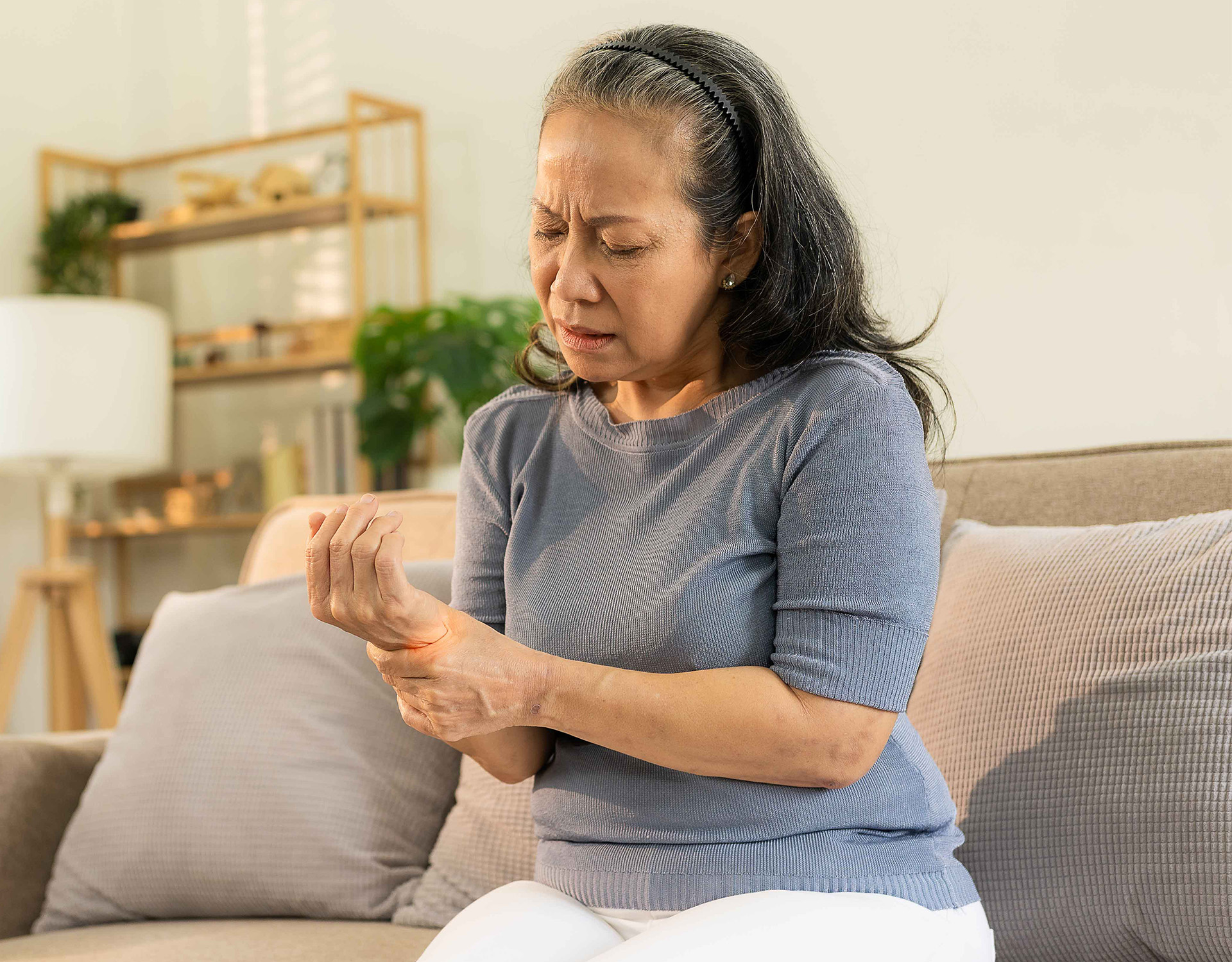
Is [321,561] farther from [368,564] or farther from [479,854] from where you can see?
[479,854]

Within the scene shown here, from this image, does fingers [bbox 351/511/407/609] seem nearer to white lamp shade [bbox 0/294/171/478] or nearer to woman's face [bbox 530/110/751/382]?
woman's face [bbox 530/110/751/382]

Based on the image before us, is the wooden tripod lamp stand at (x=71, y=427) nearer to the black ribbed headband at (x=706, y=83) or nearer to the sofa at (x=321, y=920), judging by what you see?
the sofa at (x=321, y=920)

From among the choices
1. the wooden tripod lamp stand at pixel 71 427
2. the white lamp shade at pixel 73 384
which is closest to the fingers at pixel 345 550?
the wooden tripod lamp stand at pixel 71 427

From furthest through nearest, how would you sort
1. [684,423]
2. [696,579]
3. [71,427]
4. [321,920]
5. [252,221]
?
[252,221] < [71,427] < [321,920] < [684,423] < [696,579]

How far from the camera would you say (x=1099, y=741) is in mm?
1162

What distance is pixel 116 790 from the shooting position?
5.04 ft

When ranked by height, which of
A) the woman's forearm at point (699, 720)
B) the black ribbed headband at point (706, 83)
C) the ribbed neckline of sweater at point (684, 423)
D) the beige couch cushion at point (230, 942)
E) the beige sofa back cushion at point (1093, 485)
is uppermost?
the black ribbed headband at point (706, 83)

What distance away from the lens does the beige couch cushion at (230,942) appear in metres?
1.28

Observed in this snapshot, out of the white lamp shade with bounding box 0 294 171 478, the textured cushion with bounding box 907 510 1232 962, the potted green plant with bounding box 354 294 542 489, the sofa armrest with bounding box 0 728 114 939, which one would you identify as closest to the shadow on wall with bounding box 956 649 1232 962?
the textured cushion with bounding box 907 510 1232 962

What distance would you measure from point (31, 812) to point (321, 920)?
42cm

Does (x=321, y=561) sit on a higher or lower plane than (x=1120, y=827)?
A: higher

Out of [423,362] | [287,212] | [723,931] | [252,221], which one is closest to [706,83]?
[723,931]

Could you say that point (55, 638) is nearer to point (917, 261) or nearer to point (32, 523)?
point (32, 523)

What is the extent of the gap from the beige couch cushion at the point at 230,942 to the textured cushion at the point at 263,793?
0.12 feet
